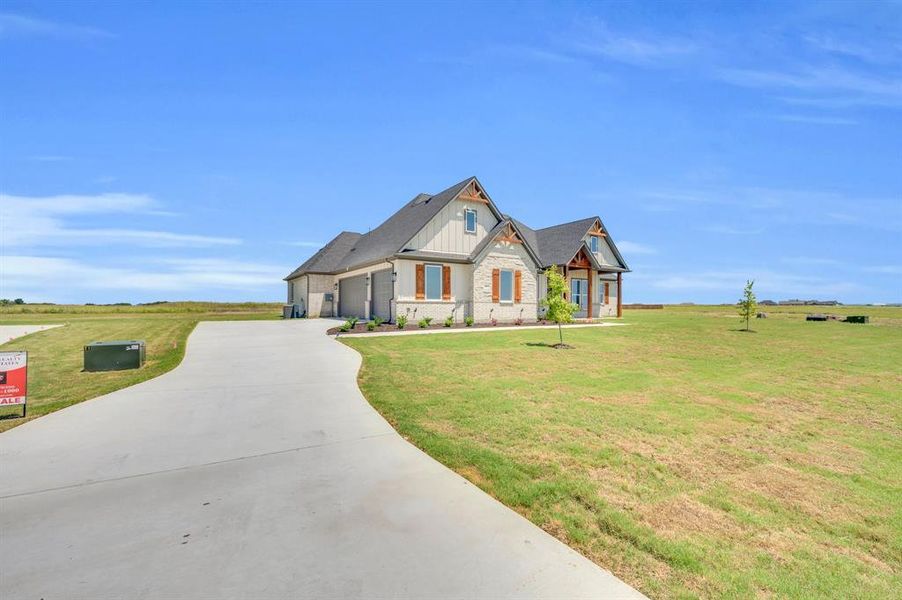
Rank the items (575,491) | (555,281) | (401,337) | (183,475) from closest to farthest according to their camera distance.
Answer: (575,491), (183,475), (555,281), (401,337)

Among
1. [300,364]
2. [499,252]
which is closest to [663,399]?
[300,364]

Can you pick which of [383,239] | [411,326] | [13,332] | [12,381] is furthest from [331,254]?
[12,381]

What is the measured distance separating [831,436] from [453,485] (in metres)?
6.58

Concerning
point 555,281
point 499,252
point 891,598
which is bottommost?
point 891,598

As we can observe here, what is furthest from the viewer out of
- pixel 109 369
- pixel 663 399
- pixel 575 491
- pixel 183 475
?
pixel 109 369

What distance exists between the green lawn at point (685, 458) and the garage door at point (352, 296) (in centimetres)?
1703

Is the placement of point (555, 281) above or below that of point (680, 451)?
above

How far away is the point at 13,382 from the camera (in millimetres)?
6770

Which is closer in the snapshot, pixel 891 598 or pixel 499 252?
pixel 891 598

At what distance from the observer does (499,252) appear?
84.5ft

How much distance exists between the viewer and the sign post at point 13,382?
6.73 m

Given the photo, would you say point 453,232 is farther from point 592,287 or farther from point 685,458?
point 685,458

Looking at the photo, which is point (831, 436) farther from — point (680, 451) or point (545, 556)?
point (545, 556)

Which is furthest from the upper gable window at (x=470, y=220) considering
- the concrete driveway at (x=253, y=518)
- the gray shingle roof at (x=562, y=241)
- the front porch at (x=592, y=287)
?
the concrete driveway at (x=253, y=518)
